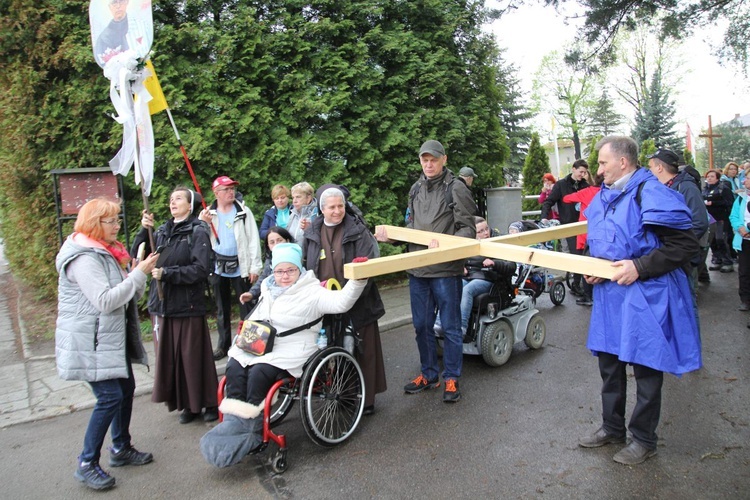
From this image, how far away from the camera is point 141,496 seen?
3.46 meters

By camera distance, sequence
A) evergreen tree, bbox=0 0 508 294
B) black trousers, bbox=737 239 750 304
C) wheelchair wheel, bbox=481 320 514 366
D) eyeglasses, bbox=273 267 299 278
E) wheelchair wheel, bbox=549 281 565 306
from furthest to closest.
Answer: wheelchair wheel, bbox=549 281 565 306, black trousers, bbox=737 239 750 304, evergreen tree, bbox=0 0 508 294, wheelchair wheel, bbox=481 320 514 366, eyeglasses, bbox=273 267 299 278

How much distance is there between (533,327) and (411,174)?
4.39 metres

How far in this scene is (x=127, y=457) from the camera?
3.83 metres

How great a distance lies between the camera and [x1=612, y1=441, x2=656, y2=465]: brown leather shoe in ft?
11.6

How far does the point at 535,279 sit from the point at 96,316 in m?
5.43

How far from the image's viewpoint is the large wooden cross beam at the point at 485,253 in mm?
3408

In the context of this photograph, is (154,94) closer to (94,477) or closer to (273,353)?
(273,353)

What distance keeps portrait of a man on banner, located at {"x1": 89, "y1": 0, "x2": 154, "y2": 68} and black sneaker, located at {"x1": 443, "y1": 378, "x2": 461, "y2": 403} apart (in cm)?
375

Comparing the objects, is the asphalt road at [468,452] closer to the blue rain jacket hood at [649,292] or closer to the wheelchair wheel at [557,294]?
the blue rain jacket hood at [649,292]

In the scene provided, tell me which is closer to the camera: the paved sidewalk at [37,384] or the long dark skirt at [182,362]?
the long dark skirt at [182,362]

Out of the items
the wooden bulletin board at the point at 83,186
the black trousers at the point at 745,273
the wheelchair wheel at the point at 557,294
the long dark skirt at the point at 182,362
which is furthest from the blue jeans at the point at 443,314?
the black trousers at the point at 745,273

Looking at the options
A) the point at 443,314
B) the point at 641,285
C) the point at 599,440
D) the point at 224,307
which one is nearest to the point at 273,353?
the point at 443,314

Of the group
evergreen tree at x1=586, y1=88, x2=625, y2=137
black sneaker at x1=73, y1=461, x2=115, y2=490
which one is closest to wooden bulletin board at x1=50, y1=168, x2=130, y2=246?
black sneaker at x1=73, y1=461, x2=115, y2=490

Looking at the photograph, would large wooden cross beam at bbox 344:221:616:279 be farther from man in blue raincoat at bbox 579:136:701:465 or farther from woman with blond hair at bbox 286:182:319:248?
woman with blond hair at bbox 286:182:319:248
